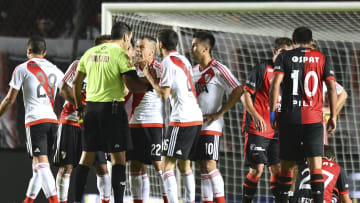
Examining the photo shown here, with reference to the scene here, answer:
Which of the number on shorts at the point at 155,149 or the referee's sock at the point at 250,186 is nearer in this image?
the number on shorts at the point at 155,149

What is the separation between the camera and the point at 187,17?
895 centimetres

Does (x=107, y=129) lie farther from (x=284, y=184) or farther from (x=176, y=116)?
(x=284, y=184)

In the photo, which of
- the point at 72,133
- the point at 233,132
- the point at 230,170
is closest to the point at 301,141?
the point at 72,133

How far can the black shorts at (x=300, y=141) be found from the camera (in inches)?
229

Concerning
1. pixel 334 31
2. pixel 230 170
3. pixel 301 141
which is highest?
pixel 334 31

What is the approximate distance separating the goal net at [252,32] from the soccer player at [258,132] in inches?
51.5

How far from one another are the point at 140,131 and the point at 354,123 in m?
6.16

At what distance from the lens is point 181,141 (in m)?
6.00

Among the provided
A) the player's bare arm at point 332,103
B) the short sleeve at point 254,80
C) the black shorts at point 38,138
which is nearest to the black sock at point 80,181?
the black shorts at point 38,138

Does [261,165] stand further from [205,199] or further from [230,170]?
[230,170]

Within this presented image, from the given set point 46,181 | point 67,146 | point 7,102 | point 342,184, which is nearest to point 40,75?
point 7,102

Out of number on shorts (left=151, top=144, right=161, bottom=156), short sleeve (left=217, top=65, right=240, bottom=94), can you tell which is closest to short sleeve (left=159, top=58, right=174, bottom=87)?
short sleeve (left=217, top=65, right=240, bottom=94)

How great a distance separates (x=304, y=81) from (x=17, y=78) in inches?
110

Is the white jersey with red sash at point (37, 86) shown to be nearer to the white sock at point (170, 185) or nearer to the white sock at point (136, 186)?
the white sock at point (136, 186)
